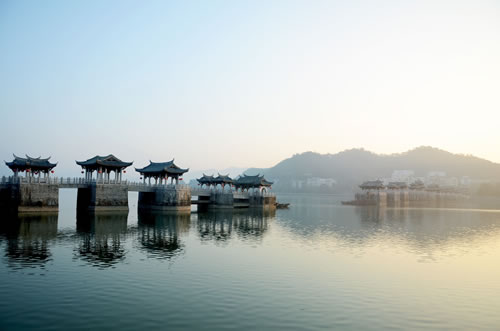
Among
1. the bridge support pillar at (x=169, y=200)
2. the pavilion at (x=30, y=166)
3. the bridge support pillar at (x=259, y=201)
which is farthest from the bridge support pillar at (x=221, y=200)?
the pavilion at (x=30, y=166)

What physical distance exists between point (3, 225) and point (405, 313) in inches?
1534

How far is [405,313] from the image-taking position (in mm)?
17078

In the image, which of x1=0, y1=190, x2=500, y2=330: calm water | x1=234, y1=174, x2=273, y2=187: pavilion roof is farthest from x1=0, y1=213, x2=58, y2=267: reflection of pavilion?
x1=234, y1=174, x2=273, y2=187: pavilion roof

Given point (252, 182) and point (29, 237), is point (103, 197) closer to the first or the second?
point (29, 237)

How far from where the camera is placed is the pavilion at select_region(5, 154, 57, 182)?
54281 mm

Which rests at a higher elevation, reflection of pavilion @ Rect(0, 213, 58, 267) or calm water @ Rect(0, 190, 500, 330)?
reflection of pavilion @ Rect(0, 213, 58, 267)

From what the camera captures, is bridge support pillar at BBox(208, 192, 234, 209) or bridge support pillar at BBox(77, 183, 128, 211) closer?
bridge support pillar at BBox(77, 183, 128, 211)

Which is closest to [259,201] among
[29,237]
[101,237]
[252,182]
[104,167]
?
[252,182]

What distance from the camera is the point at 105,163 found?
5831cm

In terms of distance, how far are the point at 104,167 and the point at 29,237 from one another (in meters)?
27.0

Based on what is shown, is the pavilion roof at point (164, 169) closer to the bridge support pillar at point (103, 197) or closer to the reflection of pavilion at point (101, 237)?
the bridge support pillar at point (103, 197)

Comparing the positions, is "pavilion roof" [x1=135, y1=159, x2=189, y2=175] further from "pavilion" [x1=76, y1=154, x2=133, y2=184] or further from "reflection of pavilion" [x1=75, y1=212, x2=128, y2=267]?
"reflection of pavilion" [x1=75, y1=212, x2=128, y2=267]

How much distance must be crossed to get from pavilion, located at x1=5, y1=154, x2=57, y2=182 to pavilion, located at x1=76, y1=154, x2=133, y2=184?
4876 mm

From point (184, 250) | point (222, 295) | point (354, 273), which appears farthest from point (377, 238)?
point (222, 295)
